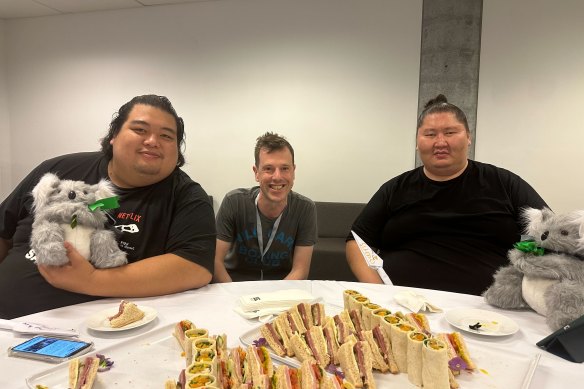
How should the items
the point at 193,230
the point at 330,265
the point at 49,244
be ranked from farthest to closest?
1. the point at 330,265
2. the point at 193,230
3. the point at 49,244

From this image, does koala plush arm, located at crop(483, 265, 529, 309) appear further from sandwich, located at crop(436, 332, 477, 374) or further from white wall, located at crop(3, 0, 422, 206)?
white wall, located at crop(3, 0, 422, 206)

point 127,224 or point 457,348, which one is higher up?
point 127,224

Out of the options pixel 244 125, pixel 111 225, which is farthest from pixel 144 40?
pixel 111 225

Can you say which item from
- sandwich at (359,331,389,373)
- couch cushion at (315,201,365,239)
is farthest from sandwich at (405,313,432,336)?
couch cushion at (315,201,365,239)

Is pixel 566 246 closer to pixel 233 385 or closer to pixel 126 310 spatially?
pixel 233 385

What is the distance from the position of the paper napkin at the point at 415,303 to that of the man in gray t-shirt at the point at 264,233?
3.39 ft

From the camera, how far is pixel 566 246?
132 centimetres

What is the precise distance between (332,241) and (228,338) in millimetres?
3249

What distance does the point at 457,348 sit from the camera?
3.62 ft

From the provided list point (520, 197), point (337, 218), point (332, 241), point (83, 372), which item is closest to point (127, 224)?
point (83, 372)

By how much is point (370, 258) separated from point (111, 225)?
3.63 ft

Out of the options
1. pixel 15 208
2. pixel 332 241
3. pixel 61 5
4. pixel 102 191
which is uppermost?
pixel 61 5

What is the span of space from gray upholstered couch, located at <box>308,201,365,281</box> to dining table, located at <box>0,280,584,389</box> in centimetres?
229

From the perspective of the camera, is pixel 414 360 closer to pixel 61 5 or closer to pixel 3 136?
pixel 61 5
